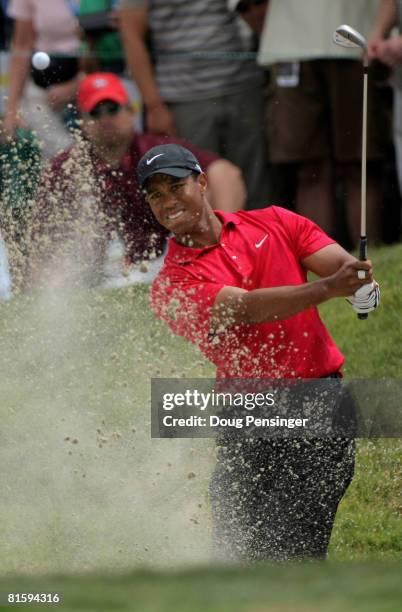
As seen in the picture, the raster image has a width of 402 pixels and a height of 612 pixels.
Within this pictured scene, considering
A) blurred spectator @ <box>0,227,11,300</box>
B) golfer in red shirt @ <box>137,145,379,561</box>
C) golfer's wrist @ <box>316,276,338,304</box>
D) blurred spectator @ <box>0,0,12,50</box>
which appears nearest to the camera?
golfer's wrist @ <box>316,276,338,304</box>

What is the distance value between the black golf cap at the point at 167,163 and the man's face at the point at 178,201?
0.02 metres

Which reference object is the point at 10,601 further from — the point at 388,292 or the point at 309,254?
the point at 388,292

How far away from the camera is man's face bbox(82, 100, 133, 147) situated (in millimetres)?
7070

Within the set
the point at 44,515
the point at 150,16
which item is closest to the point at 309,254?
the point at 44,515

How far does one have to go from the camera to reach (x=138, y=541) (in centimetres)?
665

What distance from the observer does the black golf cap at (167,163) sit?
614 centimetres

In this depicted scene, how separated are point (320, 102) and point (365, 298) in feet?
7.69

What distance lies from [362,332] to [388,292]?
238 millimetres

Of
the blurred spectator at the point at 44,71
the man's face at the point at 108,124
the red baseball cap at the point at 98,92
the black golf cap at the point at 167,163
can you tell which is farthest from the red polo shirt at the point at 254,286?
the red baseball cap at the point at 98,92

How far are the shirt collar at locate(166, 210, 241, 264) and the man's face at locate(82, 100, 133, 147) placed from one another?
98 cm

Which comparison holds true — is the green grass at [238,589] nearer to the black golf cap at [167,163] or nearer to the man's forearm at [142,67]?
the black golf cap at [167,163]

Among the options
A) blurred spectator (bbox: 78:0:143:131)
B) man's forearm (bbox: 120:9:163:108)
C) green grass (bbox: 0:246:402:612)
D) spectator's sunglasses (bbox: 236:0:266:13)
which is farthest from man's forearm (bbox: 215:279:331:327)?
spectator's sunglasses (bbox: 236:0:266:13)

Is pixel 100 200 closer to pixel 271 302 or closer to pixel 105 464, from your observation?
pixel 105 464

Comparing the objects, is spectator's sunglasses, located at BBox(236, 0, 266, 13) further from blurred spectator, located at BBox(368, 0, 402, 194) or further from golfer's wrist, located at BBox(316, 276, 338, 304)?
golfer's wrist, located at BBox(316, 276, 338, 304)
